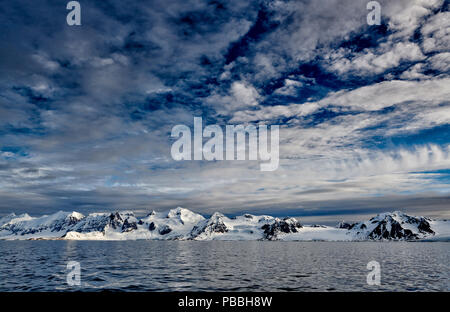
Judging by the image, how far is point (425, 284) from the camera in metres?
41.3

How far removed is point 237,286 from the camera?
37.8m
